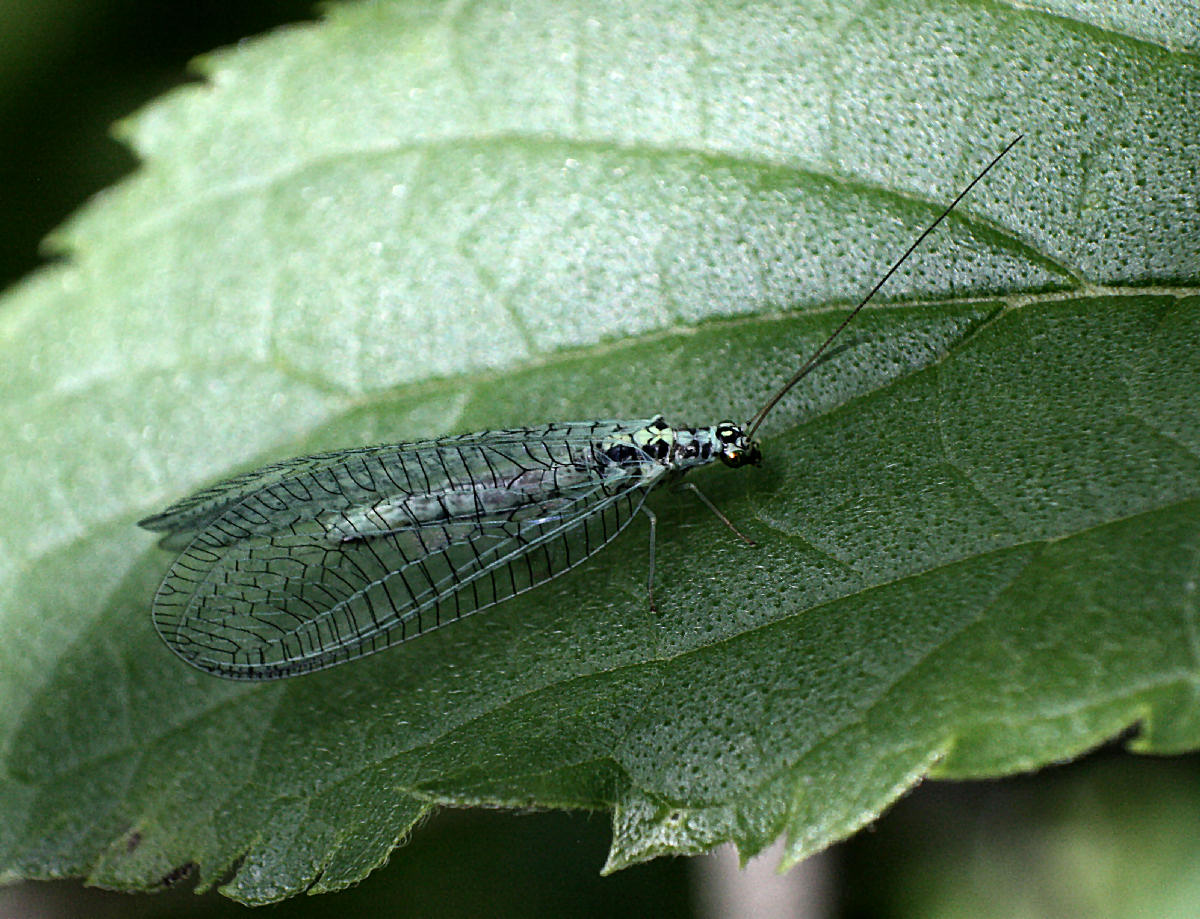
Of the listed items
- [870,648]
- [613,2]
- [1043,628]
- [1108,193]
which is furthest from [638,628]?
[613,2]

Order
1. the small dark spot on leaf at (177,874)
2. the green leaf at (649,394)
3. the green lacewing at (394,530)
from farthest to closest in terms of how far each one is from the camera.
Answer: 1. the green lacewing at (394,530)
2. the small dark spot on leaf at (177,874)
3. the green leaf at (649,394)

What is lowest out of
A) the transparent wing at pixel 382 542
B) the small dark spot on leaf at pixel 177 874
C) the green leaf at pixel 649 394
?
the small dark spot on leaf at pixel 177 874

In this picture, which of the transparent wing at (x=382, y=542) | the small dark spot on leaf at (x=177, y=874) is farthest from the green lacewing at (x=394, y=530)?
the small dark spot on leaf at (x=177, y=874)

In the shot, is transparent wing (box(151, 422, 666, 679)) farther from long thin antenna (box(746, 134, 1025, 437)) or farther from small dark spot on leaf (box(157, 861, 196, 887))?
small dark spot on leaf (box(157, 861, 196, 887))

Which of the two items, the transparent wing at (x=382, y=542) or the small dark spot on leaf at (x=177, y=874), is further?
the transparent wing at (x=382, y=542)

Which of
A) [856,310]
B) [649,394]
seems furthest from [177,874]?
[856,310]

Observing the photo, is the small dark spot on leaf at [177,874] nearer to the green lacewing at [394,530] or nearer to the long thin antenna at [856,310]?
the green lacewing at [394,530]
